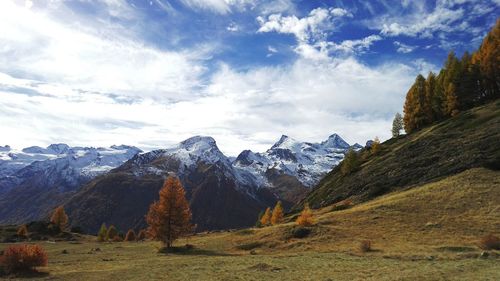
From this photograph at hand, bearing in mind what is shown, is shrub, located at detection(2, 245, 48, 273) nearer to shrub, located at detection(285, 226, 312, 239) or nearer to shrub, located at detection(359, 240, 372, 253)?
shrub, located at detection(285, 226, 312, 239)

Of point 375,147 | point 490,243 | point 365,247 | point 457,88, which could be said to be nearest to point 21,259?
point 365,247

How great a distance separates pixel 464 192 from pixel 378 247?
82.2 feet

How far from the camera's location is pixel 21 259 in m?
40.8

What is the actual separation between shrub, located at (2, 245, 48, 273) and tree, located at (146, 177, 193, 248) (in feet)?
77.1

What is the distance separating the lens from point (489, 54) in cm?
11138

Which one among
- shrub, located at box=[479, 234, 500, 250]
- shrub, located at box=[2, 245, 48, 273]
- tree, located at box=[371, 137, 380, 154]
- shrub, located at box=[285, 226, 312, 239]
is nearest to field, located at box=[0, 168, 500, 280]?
shrub, located at box=[285, 226, 312, 239]

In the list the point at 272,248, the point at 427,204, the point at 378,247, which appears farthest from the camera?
the point at 427,204

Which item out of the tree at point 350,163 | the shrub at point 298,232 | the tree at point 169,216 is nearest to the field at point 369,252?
the shrub at point 298,232

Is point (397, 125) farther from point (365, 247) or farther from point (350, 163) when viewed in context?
point (365, 247)

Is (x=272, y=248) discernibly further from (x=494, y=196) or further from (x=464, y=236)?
(x=494, y=196)

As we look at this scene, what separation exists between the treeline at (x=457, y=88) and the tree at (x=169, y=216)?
82.6m

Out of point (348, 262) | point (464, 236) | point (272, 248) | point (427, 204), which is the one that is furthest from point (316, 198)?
point (348, 262)

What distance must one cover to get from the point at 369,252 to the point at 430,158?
158 feet

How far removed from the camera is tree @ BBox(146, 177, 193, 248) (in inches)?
2562
